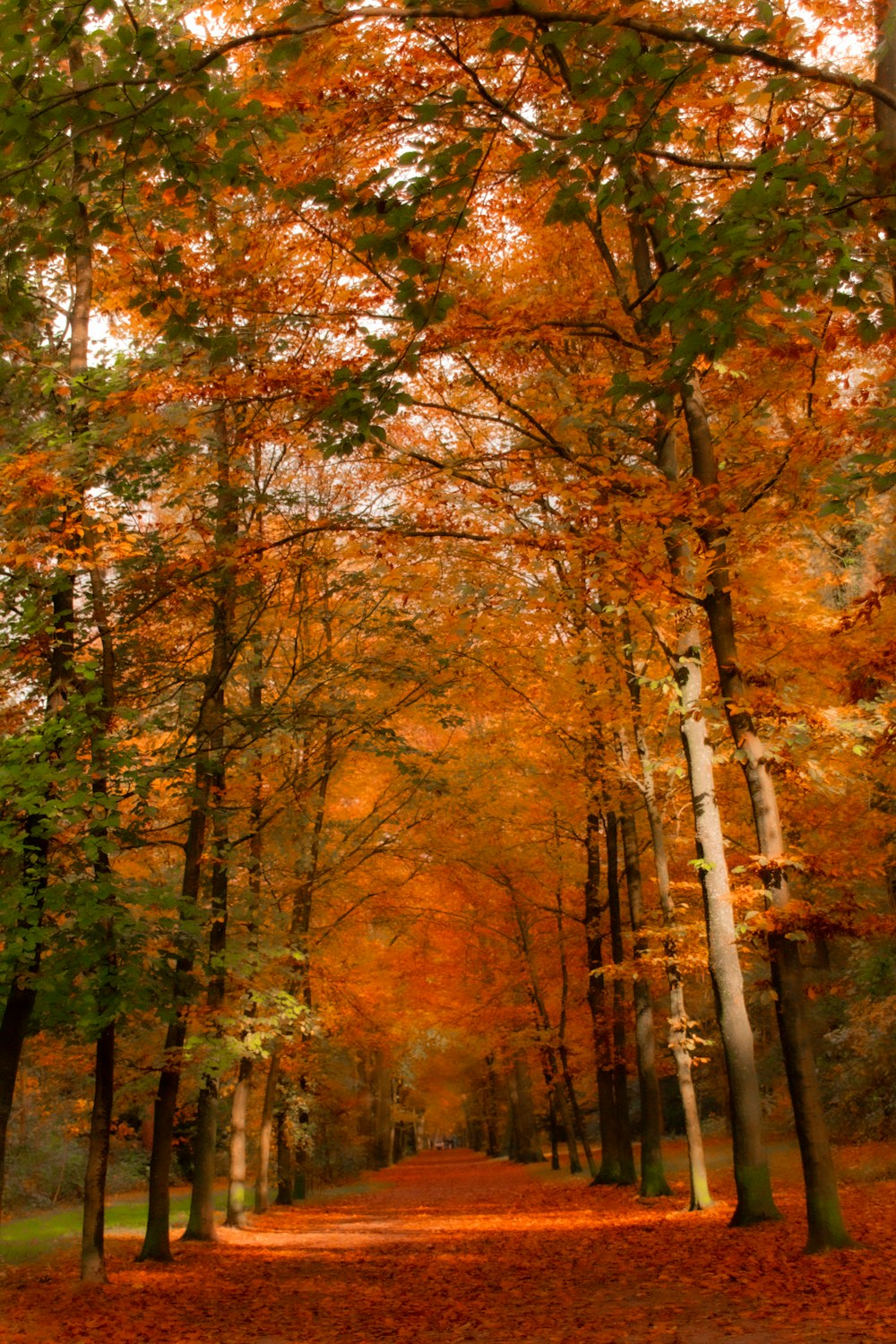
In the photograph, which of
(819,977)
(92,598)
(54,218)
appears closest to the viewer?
(54,218)

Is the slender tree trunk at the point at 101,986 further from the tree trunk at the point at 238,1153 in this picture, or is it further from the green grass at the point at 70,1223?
the tree trunk at the point at 238,1153

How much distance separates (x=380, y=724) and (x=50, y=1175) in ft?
65.8

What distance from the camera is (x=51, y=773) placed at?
8062 millimetres

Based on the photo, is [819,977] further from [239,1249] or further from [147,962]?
[147,962]

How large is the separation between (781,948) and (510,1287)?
3823 mm

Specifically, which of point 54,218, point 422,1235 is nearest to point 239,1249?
point 422,1235

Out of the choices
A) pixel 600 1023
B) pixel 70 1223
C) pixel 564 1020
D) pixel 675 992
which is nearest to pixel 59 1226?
pixel 70 1223

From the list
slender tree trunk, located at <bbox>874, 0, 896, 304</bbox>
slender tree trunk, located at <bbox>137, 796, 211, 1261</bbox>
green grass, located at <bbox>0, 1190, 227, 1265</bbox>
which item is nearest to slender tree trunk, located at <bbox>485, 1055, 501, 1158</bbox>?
green grass, located at <bbox>0, 1190, 227, 1265</bbox>

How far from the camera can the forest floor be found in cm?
684

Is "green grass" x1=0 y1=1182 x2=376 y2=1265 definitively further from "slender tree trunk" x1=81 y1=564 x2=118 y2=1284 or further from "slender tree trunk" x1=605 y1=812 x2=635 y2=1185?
"slender tree trunk" x1=605 y1=812 x2=635 y2=1185

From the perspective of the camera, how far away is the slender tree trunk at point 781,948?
27.8 ft

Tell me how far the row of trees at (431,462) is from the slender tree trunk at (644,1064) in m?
0.07

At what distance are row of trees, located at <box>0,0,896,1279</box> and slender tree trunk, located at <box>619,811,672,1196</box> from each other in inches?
2.7

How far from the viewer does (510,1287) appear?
30.3 feet
